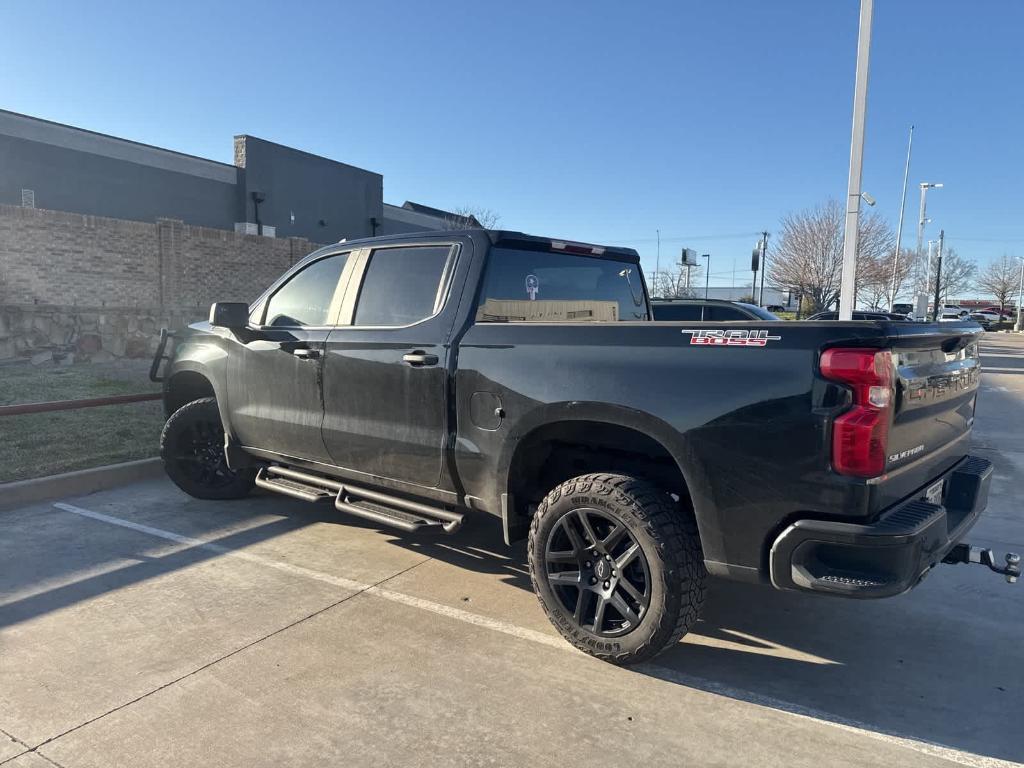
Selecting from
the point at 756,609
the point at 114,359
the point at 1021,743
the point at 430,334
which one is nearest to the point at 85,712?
the point at 430,334

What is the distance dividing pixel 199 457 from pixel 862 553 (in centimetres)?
491

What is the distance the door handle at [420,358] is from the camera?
3.88 metres

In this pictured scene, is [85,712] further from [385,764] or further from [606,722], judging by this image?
[606,722]

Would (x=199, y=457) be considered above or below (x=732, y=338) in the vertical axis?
below

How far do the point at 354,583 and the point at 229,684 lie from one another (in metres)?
1.19

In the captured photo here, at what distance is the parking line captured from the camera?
277 cm

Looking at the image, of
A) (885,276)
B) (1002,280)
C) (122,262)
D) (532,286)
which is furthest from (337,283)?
(1002,280)

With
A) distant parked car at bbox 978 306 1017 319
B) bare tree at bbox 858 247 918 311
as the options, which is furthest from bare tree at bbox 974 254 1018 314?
bare tree at bbox 858 247 918 311

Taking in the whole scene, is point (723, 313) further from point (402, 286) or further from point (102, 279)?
point (102, 279)

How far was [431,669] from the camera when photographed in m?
3.33

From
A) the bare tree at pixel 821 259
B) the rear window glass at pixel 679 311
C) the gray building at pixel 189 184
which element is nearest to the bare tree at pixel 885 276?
the bare tree at pixel 821 259

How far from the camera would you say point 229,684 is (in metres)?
3.18

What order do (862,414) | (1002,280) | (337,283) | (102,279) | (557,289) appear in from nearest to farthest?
(862,414)
(557,289)
(337,283)
(102,279)
(1002,280)

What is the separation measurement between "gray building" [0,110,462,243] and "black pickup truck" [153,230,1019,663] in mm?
19962
